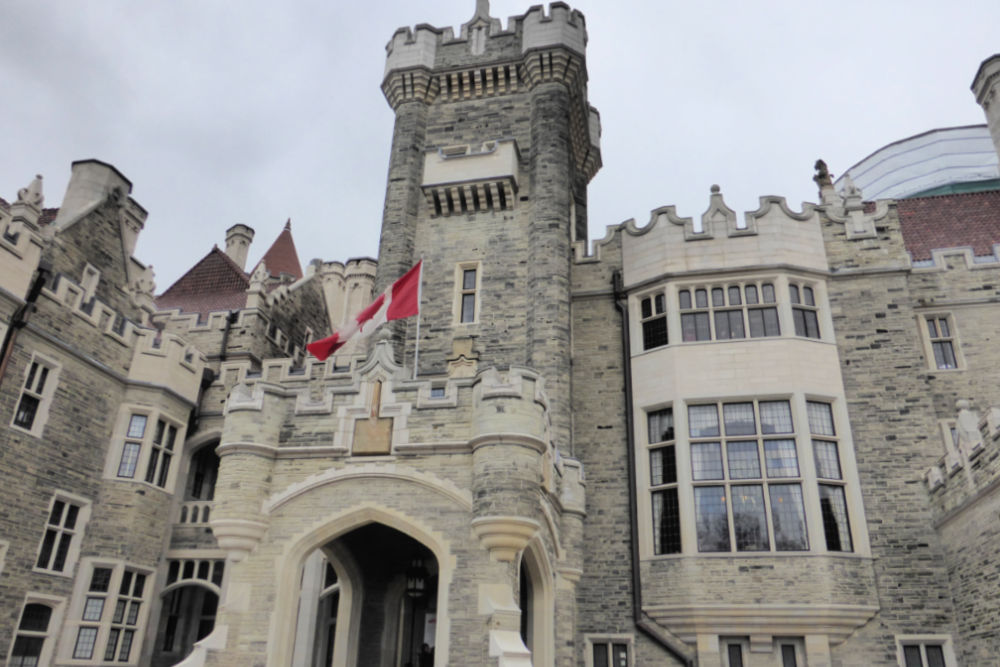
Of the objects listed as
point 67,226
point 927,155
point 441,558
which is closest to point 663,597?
point 441,558

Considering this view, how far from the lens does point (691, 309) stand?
1816 centimetres

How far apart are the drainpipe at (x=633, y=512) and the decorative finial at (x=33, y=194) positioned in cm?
1426

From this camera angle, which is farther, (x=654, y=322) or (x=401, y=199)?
(x=401, y=199)

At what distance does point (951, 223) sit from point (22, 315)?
24.3 metres

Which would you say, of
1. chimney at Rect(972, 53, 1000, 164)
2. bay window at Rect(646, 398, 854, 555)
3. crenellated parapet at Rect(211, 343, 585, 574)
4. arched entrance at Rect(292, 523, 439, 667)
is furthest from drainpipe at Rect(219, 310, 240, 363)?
chimney at Rect(972, 53, 1000, 164)

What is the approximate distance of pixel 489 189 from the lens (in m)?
20.2

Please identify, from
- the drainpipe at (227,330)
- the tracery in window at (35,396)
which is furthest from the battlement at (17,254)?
the drainpipe at (227,330)

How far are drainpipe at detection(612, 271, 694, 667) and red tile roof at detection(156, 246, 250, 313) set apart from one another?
1322 centimetres

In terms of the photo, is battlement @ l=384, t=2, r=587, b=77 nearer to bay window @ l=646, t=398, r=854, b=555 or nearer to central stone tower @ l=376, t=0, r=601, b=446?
central stone tower @ l=376, t=0, r=601, b=446

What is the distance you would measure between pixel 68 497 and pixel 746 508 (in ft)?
46.7

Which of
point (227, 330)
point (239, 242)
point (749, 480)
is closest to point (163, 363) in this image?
point (227, 330)

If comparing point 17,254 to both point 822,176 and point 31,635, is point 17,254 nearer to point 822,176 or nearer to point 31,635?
point 31,635

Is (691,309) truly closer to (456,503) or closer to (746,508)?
(746,508)

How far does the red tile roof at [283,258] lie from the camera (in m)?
38.1
